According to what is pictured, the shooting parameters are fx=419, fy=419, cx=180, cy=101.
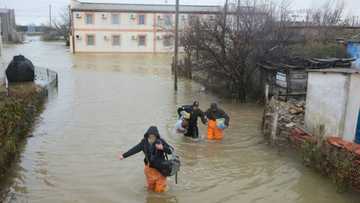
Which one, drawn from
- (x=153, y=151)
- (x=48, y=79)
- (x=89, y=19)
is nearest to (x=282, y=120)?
(x=153, y=151)

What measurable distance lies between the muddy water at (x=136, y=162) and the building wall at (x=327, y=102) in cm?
126

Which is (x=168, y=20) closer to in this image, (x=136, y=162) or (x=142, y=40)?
(x=142, y=40)

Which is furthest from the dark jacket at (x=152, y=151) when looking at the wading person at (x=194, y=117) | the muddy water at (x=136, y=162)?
the wading person at (x=194, y=117)

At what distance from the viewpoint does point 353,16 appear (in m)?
39.5

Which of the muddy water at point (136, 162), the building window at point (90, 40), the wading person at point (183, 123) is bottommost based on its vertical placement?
the muddy water at point (136, 162)

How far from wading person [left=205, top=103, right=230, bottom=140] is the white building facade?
96.4 inches

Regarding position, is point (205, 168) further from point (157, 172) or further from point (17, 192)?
point (17, 192)

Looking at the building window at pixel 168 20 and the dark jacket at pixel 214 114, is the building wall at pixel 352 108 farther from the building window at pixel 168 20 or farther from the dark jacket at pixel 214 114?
the building window at pixel 168 20

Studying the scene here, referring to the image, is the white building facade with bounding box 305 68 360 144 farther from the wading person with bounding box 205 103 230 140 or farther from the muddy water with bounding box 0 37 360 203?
the wading person with bounding box 205 103 230 140

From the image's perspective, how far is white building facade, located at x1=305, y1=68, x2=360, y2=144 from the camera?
9.75 m

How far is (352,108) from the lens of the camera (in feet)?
32.2

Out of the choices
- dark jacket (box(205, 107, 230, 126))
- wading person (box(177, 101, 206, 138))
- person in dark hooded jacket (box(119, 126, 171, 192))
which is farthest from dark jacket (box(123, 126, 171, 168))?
dark jacket (box(205, 107, 230, 126))

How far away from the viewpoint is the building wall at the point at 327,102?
397 inches

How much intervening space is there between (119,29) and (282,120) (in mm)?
37855
